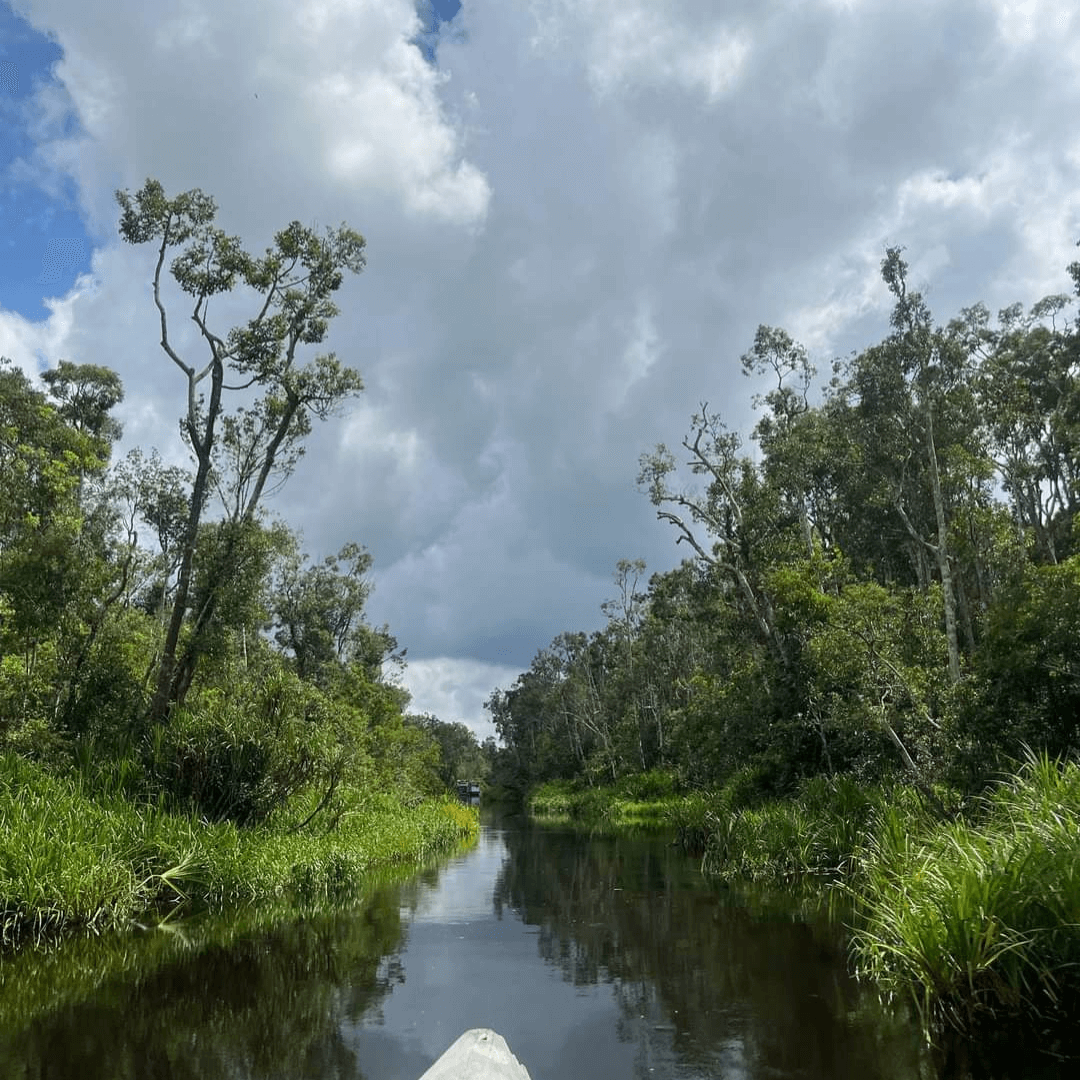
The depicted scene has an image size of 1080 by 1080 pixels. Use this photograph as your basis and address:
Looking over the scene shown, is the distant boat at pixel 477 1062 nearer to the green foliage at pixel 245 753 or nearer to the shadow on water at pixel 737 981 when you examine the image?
the shadow on water at pixel 737 981

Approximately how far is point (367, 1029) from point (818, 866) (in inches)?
420

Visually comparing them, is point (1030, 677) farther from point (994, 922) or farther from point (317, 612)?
point (317, 612)

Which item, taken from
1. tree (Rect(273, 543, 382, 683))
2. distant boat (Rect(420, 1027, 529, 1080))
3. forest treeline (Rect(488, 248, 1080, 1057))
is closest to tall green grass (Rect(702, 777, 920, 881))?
forest treeline (Rect(488, 248, 1080, 1057))

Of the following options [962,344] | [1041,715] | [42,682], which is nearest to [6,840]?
[42,682]

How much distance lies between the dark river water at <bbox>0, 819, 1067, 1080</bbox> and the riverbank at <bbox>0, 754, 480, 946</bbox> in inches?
26.2

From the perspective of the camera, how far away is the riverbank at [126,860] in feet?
35.5

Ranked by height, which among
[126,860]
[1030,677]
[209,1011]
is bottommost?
[209,1011]

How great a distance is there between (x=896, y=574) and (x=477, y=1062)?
1656 inches

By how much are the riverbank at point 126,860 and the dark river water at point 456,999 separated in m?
0.66

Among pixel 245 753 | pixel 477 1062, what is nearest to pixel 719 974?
pixel 477 1062

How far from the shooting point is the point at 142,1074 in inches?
273

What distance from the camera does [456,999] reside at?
959 centimetres

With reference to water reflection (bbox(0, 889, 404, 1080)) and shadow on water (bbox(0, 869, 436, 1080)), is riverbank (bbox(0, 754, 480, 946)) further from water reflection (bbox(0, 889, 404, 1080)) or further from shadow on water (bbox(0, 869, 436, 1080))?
water reflection (bbox(0, 889, 404, 1080))

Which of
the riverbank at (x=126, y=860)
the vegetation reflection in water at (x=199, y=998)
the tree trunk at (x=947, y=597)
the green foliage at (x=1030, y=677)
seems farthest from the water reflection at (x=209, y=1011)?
the tree trunk at (x=947, y=597)
